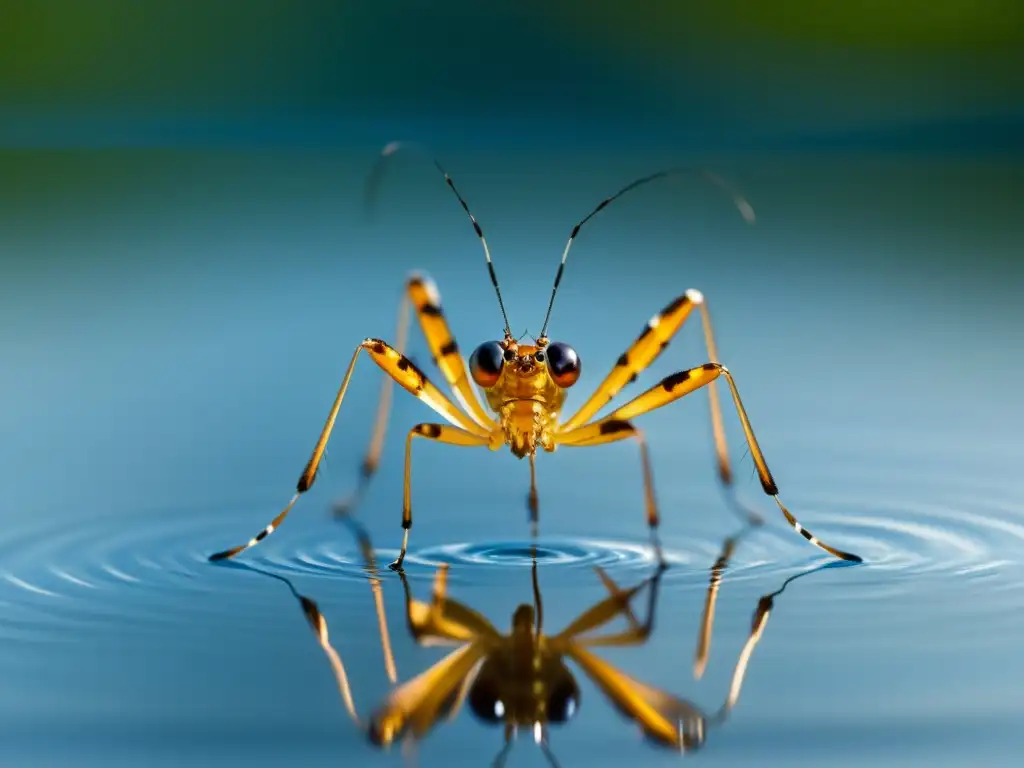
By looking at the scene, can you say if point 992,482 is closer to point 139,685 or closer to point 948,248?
point 139,685

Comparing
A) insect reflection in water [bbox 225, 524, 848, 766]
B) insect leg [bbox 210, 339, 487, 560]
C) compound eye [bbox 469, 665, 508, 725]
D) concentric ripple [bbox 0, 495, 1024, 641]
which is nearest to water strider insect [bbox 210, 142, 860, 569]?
insect leg [bbox 210, 339, 487, 560]

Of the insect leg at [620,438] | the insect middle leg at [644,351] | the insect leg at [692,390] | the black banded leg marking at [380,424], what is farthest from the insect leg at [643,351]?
the black banded leg marking at [380,424]

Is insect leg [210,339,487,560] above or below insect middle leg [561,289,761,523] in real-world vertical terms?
below

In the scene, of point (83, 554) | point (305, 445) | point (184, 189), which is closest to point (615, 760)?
point (83, 554)

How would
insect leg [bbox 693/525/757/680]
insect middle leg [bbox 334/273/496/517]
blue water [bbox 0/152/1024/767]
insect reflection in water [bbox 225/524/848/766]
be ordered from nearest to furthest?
insect reflection in water [bbox 225/524/848/766], blue water [bbox 0/152/1024/767], insect leg [bbox 693/525/757/680], insect middle leg [bbox 334/273/496/517]

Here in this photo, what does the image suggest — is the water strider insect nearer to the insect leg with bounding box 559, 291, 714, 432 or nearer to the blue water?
the insect leg with bounding box 559, 291, 714, 432

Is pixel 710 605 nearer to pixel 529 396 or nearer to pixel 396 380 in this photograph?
pixel 529 396

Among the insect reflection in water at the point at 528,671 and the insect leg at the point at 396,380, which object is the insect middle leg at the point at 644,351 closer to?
the insect leg at the point at 396,380
